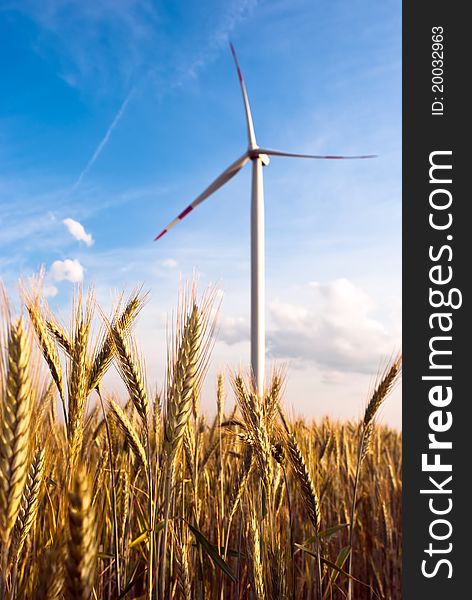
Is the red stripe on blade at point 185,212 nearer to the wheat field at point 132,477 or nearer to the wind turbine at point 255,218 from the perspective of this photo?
the wind turbine at point 255,218

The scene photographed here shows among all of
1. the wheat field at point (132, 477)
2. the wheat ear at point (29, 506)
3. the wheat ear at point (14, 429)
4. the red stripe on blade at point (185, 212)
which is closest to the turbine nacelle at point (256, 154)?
the red stripe on blade at point (185, 212)

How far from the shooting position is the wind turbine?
1560 centimetres

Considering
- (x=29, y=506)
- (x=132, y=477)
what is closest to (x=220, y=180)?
(x=132, y=477)

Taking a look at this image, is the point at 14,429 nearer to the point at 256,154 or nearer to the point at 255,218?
the point at 255,218

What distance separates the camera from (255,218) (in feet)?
54.3

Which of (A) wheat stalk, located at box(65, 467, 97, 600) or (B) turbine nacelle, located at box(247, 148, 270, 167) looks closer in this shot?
(A) wheat stalk, located at box(65, 467, 97, 600)

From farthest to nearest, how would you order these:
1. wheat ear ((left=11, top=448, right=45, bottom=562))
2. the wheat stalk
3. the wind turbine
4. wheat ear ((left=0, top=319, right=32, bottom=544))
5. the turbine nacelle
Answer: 1. the turbine nacelle
2. the wind turbine
3. wheat ear ((left=11, top=448, right=45, bottom=562))
4. wheat ear ((left=0, top=319, right=32, bottom=544))
5. the wheat stalk

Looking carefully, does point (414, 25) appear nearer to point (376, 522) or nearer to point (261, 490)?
point (261, 490)

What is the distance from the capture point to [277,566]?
11.5 feet

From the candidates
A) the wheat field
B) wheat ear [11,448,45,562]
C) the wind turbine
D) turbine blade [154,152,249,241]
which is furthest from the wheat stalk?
turbine blade [154,152,249,241]

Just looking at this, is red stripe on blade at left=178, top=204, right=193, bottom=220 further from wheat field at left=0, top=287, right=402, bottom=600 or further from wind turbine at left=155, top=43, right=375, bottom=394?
wheat field at left=0, top=287, right=402, bottom=600

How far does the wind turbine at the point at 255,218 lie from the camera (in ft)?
51.2

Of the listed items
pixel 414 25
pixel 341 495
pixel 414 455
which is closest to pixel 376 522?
pixel 341 495

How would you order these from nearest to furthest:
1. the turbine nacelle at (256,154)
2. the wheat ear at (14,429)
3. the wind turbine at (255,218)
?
the wheat ear at (14,429)
the wind turbine at (255,218)
the turbine nacelle at (256,154)
